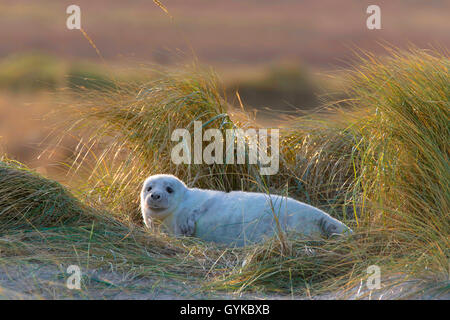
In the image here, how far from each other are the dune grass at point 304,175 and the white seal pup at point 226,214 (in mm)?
184

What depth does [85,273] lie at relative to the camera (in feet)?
11.9

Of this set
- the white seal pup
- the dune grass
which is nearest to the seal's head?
the white seal pup

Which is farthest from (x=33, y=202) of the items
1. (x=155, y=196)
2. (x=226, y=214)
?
(x=226, y=214)

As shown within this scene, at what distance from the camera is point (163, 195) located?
486cm

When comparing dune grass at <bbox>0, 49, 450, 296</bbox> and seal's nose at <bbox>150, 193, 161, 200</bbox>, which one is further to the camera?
seal's nose at <bbox>150, 193, 161, 200</bbox>

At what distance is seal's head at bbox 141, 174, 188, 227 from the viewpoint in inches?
192

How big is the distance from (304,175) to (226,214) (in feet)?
4.60

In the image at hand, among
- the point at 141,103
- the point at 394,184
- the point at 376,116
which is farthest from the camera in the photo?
the point at 141,103

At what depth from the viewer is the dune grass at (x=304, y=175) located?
3.76 metres

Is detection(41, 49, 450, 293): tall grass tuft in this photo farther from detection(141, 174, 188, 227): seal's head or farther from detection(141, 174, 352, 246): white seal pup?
detection(141, 174, 188, 227): seal's head

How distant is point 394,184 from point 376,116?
0.64 metres

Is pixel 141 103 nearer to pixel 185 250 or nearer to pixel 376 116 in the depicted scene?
pixel 185 250

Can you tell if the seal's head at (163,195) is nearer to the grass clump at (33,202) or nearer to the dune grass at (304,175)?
the dune grass at (304,175)
